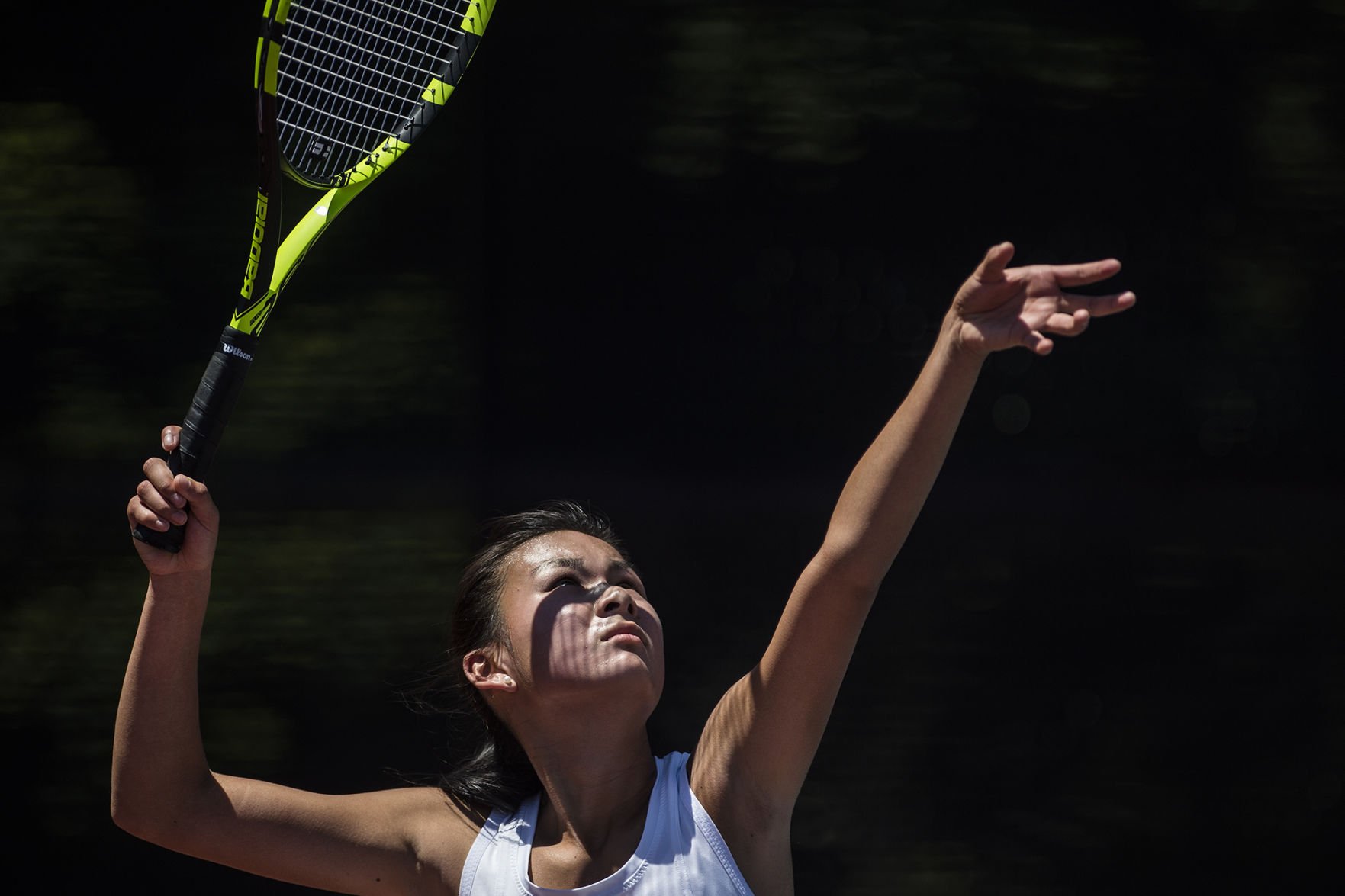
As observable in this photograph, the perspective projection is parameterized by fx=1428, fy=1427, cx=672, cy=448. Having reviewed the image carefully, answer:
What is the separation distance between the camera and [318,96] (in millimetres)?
2074

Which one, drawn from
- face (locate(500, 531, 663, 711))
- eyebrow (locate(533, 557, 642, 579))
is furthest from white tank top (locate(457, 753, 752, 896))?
eyebrow (locate(533, 557, 642, 579))

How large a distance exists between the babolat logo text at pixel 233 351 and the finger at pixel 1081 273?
0.95 m

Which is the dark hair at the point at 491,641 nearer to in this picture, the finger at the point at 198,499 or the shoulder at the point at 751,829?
the shoulder at the point at 751,829

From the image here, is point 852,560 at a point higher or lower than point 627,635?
higher


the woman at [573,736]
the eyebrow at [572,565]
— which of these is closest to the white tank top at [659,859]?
the woman at [573,736]

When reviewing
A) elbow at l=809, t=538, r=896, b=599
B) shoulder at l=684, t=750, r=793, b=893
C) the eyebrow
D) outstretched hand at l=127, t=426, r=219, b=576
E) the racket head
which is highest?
the racket head

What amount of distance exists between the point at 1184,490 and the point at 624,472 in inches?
44.1

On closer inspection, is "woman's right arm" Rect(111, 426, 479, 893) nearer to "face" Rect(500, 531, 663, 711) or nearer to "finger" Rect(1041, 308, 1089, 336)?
"face" Rect(500, 531, 663, 711)

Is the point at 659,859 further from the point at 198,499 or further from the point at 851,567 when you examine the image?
the point at 198,499

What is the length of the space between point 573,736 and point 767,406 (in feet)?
3.81

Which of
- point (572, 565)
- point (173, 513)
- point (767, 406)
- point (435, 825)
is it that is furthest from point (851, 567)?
point (767, 406)

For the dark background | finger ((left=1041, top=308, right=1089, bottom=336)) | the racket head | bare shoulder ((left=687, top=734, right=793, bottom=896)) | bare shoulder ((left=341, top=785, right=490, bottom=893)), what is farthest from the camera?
the dark background

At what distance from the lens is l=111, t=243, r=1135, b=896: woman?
1659mm

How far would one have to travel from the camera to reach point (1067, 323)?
4.81 feet
